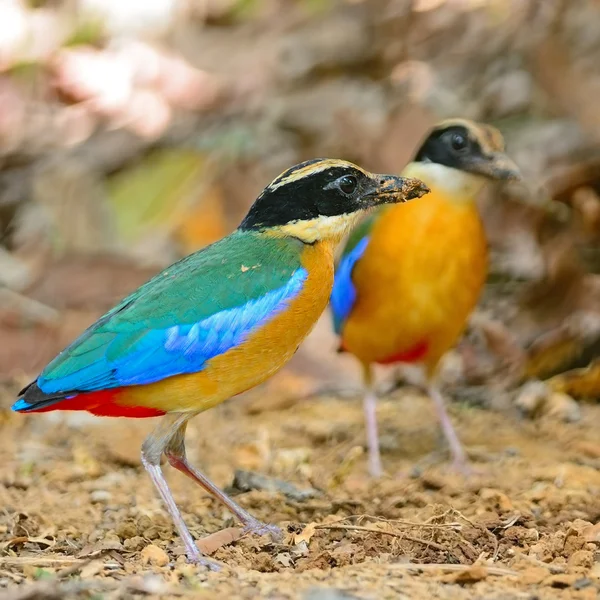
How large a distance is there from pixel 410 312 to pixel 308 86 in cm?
660

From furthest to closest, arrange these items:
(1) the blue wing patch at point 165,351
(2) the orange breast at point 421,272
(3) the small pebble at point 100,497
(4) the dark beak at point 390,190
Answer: (2) the orange breast at point 421,272, (3) the small pebble at point 100,497, (4) the dark beak at point 390,190, (1) the blue wing patch at point 165,351

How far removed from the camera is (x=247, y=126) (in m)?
11.2

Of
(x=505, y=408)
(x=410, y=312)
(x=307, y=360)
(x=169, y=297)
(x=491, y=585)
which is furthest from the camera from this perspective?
(x=307, y=360)

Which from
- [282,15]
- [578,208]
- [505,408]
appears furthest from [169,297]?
[282,15]

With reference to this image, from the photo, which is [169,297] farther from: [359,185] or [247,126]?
[247,126]

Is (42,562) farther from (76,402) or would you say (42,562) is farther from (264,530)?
(264,530)

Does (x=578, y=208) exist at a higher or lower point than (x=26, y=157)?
lower

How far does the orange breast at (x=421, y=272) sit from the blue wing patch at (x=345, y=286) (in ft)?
0.17

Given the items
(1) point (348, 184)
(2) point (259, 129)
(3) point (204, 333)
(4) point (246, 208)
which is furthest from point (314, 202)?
(2) point (259, 129)

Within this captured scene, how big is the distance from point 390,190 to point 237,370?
1125 millimetres

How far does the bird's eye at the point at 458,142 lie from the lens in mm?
5719

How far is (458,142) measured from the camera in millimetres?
5738

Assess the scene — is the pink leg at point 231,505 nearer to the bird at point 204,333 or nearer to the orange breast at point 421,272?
the bird at point 204,333

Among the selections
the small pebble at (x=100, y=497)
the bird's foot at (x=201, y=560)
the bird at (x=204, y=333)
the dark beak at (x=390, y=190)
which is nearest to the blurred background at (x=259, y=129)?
the dark beak at (x=390, y=190)
